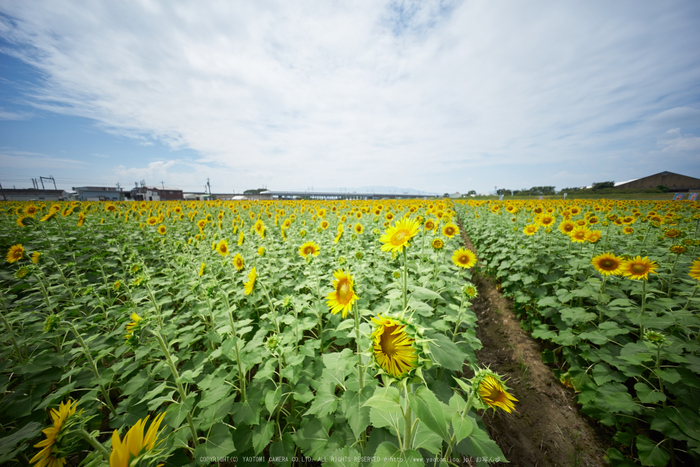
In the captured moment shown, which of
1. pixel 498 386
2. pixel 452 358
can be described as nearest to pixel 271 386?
pixel 452 358

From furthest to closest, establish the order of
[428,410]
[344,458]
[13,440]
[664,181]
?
[664,181] → [344,458] → [13,440] → [428,410]

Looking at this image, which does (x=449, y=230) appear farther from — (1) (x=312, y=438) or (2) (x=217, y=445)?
(2) (x=217, y=445)

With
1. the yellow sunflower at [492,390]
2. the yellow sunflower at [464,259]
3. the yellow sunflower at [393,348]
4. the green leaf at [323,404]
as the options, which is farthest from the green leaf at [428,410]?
the yellow sunflower at [464,259]

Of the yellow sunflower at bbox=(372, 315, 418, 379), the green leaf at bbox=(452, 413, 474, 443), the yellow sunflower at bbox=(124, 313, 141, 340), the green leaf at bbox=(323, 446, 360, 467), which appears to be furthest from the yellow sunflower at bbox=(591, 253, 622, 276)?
the yellow sunflower at bbox=(124, 313, 141, 340)

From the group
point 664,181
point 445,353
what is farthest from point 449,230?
→ point 664,181

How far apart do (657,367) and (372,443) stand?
3.19m

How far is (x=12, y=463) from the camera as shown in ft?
6.52

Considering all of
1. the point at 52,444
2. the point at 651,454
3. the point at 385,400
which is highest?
the point at 385,400

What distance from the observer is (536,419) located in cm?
291

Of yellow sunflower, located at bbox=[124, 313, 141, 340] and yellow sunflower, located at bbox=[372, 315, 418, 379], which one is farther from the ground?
yellow sunflower, located at bbox=[372, 315, 418, 379]

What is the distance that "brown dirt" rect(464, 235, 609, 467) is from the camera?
254 cm

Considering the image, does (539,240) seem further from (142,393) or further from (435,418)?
(142,393)

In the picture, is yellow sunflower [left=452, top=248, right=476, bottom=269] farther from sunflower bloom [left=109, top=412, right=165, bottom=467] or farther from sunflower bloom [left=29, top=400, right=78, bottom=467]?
sunflower bloom [left=29, top=400, right=78, bottom=467]

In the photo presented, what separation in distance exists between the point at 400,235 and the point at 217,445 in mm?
2443
